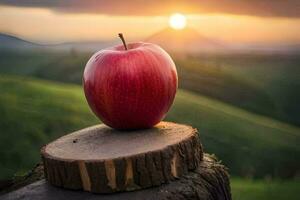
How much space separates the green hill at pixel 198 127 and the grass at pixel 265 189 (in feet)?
0.19

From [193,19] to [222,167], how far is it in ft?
5.74

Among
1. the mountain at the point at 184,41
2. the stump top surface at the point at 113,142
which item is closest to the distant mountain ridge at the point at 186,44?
the mountain at the point at 184,41

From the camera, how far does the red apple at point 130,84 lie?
2.02 m

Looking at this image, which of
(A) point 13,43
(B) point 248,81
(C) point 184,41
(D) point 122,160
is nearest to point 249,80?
(B) point 248,81

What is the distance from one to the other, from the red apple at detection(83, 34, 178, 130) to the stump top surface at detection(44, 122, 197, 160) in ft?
0.22

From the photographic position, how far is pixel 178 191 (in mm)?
1918

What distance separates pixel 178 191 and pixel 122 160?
0.24 meters

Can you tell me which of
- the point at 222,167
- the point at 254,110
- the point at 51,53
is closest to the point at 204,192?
the point at 222,167

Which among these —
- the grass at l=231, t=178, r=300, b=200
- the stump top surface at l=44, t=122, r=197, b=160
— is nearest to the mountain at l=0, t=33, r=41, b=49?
the grass at l=231, t=178, r=300, b=200

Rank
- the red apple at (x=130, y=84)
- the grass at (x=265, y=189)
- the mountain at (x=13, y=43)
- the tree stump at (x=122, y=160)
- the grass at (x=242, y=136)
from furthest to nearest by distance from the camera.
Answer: the mountain at (x=13, y=43) → the grass at (x=242, y=136) → the grass at (x=265, y=189) → the red apple at (x=130, y=84) → the tree stump at (x=122, y=160)

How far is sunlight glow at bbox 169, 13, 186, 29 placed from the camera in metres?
3.75

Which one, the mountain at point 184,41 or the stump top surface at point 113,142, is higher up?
the mountain at point 184,41

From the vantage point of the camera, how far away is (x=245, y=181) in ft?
11.7

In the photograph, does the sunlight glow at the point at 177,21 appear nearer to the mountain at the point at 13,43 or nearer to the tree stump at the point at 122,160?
the mountain at the point at 13,43
